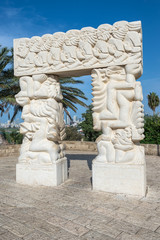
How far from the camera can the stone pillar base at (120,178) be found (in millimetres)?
4035

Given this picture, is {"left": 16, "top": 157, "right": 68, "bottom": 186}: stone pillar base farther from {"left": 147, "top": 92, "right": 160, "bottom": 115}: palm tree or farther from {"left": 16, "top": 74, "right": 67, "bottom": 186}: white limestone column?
{"left": 147, "top": 92, "right": 160, "bottom": 115}: palm tree

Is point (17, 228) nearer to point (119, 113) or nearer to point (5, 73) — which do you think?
point (119, 113)

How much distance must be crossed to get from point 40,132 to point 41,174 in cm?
92

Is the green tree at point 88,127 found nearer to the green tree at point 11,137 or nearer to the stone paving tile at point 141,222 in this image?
the green tree at point 11,137

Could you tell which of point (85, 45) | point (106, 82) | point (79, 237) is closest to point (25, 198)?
point (79, 237)

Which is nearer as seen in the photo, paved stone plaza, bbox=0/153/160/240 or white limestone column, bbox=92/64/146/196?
paved stone plaza, bbox=0/153/160/240

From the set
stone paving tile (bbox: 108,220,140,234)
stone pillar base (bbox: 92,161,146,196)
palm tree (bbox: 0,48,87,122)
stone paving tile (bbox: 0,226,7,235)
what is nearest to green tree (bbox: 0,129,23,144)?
palm tree (bbox: 0,48,87,122)

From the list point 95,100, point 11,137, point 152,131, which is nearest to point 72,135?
point 11,137

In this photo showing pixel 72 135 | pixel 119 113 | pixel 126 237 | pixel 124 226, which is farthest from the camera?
pixel 72 135

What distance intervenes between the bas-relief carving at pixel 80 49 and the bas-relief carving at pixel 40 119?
0.96ft

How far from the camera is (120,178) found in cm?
417

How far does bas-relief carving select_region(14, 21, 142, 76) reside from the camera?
4.16 m

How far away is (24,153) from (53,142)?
73cm

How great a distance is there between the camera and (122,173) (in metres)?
4.15
